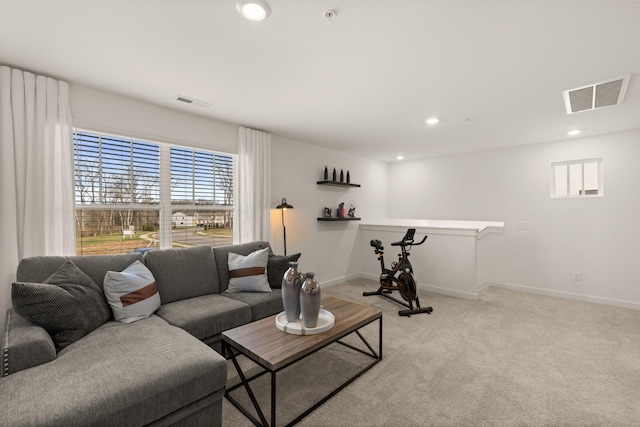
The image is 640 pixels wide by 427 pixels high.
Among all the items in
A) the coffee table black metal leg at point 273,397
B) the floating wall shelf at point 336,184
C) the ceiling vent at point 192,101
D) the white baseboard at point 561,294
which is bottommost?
the white baseboard at point 561,294

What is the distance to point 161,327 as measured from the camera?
211 centimetres

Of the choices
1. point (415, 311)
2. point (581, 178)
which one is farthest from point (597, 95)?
point (415, 311)

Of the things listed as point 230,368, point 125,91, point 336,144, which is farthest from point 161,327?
point 336,144

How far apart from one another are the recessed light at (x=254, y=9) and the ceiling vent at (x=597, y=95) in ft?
9.07

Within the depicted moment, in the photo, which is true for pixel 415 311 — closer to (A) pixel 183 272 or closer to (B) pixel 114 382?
(A) pixel 183 272

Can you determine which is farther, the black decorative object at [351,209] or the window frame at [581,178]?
the black decorative object at [351,209]

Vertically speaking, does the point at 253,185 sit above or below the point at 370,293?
above

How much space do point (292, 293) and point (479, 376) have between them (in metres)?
1.65

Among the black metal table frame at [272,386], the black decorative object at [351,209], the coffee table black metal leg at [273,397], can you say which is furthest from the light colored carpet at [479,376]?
the black decorative object at [351,209]

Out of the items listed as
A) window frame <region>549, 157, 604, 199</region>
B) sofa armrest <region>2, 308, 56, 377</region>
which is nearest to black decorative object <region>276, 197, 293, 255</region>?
sofa armrest <region>2, 308, 56, 377</region>

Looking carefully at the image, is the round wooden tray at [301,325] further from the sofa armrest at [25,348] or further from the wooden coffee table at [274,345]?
the sofa armrest at [25,348]

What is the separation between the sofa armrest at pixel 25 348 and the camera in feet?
5.03

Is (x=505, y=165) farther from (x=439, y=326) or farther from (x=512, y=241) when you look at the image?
(x=439, y=326)

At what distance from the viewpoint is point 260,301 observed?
2.84m
